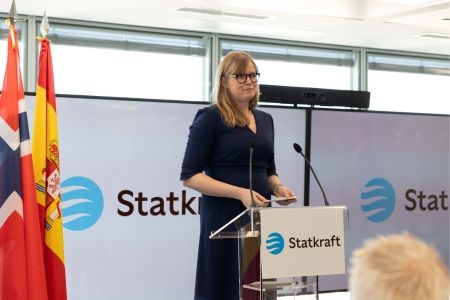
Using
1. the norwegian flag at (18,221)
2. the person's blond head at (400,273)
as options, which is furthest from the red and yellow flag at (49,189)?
the person's blond head at (400,273)

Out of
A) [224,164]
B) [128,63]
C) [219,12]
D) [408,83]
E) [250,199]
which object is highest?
[219,12]

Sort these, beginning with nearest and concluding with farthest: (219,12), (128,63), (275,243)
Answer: (275,243)
(219,12)
(128,63)

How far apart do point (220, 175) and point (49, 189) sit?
30.0 inches

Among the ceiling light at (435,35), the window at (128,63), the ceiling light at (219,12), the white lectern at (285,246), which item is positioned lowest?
the white lectern at (285,246)

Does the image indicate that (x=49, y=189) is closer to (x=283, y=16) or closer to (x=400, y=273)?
(x=400, y=273)

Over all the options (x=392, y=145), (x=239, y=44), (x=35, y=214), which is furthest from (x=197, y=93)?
(x=35, y=214)

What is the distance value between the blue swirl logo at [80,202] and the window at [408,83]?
5.54 m

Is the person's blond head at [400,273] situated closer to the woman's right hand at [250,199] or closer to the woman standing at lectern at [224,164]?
the woman's right hand at [250,199]

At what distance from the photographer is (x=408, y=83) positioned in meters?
9.73

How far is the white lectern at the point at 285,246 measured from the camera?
252cm

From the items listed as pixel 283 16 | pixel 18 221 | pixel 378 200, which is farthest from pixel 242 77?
pixel 283 16

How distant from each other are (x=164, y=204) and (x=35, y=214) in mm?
1689

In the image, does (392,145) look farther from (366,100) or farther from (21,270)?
(21,270)

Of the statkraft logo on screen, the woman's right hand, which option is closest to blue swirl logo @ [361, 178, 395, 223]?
the statkraft logo on screen
